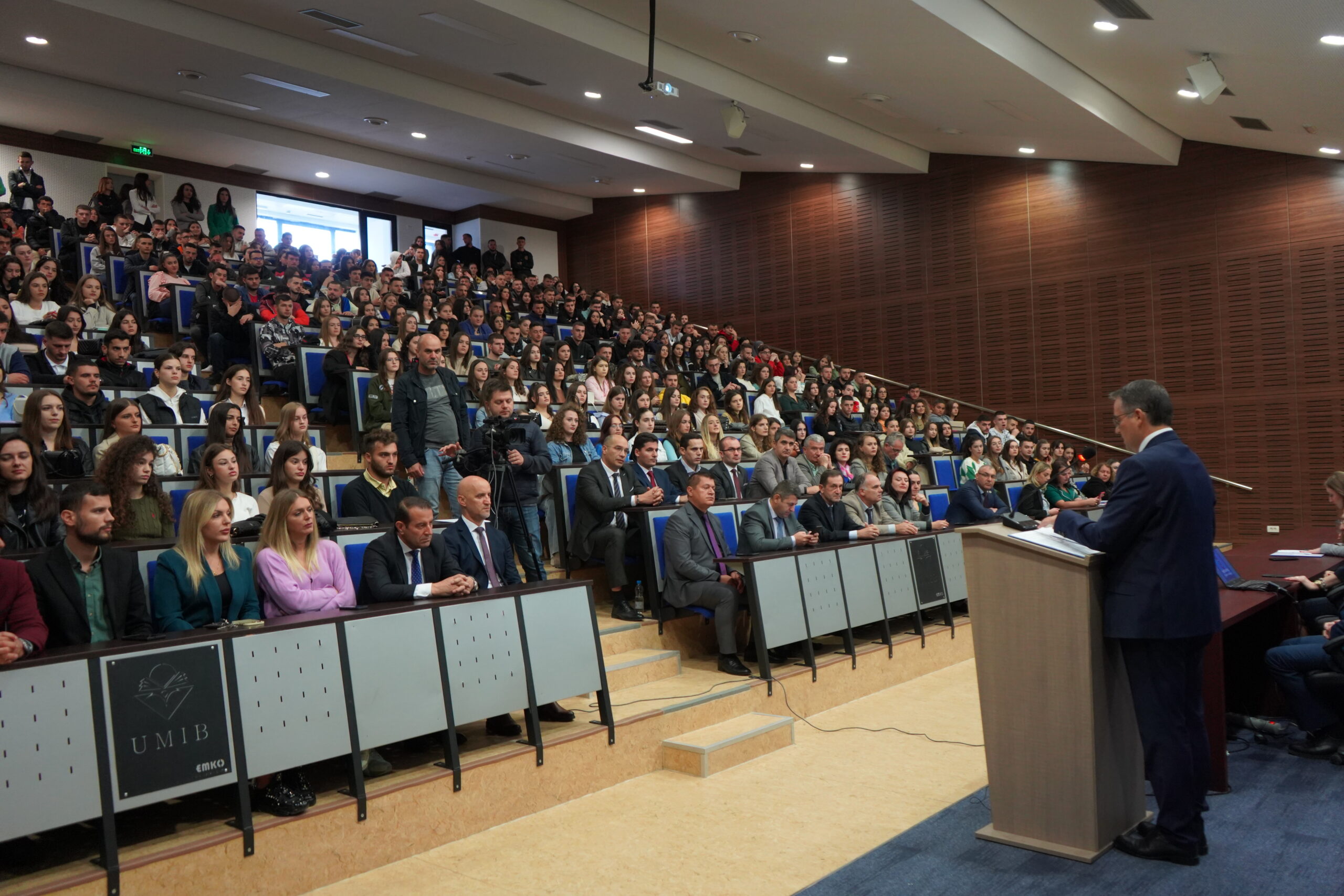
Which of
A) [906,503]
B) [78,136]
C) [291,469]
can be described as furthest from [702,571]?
[78,136]

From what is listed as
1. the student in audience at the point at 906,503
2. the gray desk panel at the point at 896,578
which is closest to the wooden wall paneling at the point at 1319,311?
the student in audience at the point at 906,503

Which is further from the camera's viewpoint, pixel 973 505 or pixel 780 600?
pixel 973 505

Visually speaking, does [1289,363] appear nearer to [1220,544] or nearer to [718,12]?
[1220,544]

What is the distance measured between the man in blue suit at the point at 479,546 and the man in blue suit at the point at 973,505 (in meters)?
3.54

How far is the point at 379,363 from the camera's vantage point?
596 centimetres

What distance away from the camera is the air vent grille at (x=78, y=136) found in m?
10.2

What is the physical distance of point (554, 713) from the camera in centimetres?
377

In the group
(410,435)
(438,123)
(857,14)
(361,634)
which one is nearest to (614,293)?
(438,123)

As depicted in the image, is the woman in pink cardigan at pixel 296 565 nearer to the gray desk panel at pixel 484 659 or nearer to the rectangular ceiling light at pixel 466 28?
the gray desk panel at pixel 484 659

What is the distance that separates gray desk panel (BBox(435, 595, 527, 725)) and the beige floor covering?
395 millimetres

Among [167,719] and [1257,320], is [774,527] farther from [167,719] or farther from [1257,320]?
[1257,320]

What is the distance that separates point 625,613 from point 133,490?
2.22 meters

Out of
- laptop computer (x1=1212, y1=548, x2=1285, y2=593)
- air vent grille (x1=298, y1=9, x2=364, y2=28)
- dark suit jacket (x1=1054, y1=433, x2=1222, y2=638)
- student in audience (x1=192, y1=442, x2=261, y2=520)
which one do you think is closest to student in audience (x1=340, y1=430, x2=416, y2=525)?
student in audience (x1=192, y1=442, x2=261, y2=520)

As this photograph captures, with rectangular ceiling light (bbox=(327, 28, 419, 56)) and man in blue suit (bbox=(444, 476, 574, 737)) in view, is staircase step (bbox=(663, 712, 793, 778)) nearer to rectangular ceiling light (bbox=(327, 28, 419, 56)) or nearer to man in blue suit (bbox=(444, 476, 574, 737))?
man in blue suit (bbox=(444, 476, 574, 737))
